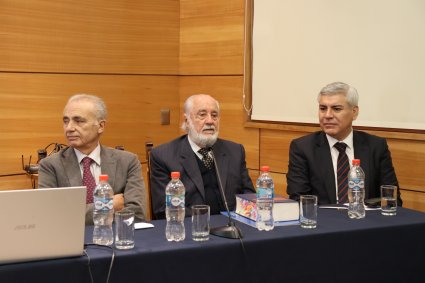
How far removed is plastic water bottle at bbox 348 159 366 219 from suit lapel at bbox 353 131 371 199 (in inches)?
19.2

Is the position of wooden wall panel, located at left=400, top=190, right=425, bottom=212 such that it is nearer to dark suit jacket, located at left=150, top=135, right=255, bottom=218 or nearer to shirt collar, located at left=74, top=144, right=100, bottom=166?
dark suit jacket, located at left=150, top=135, right=255, bottom=218

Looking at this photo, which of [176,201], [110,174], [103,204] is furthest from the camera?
[110,174]

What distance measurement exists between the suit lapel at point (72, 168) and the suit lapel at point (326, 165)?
1.47 m

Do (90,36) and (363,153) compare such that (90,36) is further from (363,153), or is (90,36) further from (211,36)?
(363,153)

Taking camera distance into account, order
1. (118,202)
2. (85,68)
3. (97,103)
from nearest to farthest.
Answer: (118,202) < (97,103) < (85,68)

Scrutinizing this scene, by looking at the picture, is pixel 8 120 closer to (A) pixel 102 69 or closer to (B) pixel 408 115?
(A) pixel 102 69

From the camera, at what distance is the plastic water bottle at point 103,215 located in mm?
2637

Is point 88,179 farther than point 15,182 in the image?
No

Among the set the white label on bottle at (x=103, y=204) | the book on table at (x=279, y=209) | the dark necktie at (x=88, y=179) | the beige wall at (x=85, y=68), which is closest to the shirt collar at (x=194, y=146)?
the dark necktie at (x=88, y=179)

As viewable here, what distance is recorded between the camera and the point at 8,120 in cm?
488

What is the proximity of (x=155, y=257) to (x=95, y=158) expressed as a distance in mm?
1199

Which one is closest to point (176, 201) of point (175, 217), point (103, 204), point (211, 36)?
point (175, 217)

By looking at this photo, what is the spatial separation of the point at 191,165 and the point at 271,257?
1088mm

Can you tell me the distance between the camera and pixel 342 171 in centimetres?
393
